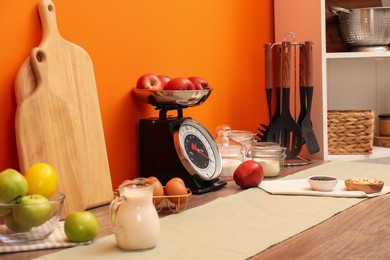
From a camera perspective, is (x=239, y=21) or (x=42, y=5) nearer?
(x=42, y=5)

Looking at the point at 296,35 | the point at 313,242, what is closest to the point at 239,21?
the point at 296,35

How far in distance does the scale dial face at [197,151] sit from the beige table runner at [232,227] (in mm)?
124

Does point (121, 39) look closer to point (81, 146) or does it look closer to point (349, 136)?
point (81, 146)

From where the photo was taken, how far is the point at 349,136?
2.72 metres

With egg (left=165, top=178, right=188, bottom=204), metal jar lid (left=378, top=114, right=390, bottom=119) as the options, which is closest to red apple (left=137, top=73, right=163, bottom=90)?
egg (left=165, top=178, right=188, bottom=204)

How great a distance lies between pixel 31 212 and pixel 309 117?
1.44m

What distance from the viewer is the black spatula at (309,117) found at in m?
2.53

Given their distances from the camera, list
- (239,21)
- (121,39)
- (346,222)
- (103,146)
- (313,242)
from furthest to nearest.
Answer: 1. (239,21)
2. (121,39)
3. (103,146)
4. (346,222)
5. (313,242)

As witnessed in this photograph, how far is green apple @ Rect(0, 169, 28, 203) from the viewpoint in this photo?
4.43 feet

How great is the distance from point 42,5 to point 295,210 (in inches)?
32.7

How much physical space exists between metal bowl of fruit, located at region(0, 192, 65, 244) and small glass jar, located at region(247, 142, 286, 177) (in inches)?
34.9

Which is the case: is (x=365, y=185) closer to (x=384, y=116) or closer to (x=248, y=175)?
(x=248, y=175)

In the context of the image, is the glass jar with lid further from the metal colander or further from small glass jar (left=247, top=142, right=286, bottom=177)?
the metal colander

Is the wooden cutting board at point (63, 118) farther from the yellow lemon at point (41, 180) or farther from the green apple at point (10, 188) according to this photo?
the green apple at point (10, 188)
